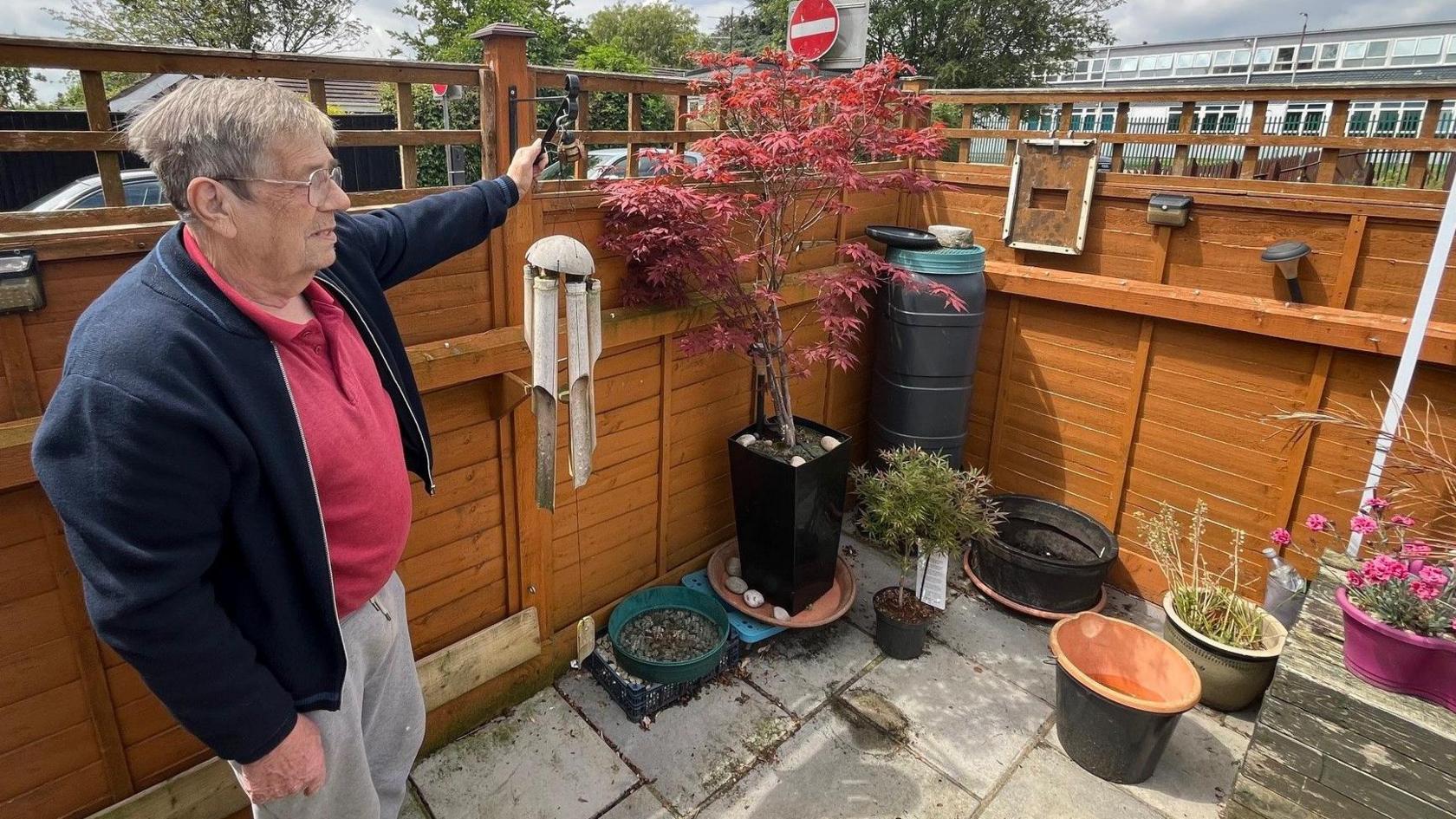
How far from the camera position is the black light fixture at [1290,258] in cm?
310

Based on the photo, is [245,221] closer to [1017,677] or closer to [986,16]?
[1017,677]

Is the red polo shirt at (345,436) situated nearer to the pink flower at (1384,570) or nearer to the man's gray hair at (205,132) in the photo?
the man's gray hair at (205,132)

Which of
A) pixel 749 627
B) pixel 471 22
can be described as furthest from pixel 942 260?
pixel 471 22

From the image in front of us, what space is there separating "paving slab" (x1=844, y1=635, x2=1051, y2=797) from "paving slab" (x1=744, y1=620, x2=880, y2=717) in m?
0.10

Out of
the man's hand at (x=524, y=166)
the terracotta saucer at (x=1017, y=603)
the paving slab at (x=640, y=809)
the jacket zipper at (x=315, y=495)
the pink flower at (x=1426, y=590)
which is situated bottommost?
the paving slab at (x=640, y=809)

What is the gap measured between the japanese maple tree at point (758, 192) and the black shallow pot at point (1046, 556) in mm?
1211

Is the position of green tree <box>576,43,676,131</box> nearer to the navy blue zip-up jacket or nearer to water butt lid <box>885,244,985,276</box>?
water butt lid <box>885,244,985,276</box>

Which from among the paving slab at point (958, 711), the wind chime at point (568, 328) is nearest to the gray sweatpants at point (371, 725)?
the wind chime at point (568, 328)

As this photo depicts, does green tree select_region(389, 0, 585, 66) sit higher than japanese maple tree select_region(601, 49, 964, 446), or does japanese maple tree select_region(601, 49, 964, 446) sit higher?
green tree select_region(389, 0, 585, 66)

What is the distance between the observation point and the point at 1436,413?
2.97m

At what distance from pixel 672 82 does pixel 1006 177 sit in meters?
2.00

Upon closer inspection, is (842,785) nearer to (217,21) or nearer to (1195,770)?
(1195,770)

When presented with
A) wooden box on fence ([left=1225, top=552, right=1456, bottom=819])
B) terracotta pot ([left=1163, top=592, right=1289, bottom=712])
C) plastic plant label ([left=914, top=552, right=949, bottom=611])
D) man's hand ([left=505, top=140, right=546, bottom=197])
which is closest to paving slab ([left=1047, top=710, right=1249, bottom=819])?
terracotta pot ([left=1163, top=592, right=1289, bottom=712])

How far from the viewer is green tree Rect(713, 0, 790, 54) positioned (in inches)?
1031
